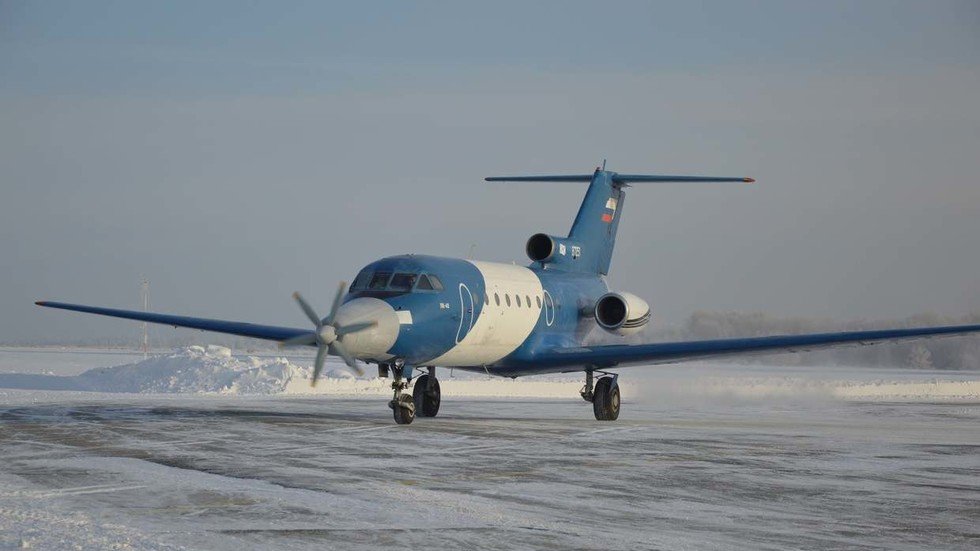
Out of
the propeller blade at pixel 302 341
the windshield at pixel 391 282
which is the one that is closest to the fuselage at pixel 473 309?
the windshield at pixel 391 282

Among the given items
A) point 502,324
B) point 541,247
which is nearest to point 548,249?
point 541,247

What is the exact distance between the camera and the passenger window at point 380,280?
933 inches

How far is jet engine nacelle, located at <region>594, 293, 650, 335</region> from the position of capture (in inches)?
1146

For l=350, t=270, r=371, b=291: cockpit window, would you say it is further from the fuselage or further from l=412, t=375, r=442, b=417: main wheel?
l=412, t=375, r=442, b=417: main wheel

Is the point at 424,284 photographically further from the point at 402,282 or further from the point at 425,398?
the point at 425,398

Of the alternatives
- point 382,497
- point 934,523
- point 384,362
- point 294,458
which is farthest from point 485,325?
point 934,523

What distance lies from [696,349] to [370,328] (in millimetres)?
7674

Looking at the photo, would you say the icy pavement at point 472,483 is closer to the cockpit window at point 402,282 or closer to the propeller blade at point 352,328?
the propeller blade at point 352,328

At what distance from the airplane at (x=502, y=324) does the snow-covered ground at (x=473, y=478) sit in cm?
125

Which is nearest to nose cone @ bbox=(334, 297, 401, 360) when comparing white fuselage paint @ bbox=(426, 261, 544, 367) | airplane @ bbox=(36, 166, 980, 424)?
airplane @ bbox=(36, 166, 980, 424)

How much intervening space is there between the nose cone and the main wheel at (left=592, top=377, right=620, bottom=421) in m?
5.82

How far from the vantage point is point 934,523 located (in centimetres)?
1102

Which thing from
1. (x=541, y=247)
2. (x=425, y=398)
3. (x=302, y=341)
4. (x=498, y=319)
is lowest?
(x=425, y=398)

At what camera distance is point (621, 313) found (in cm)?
2917
